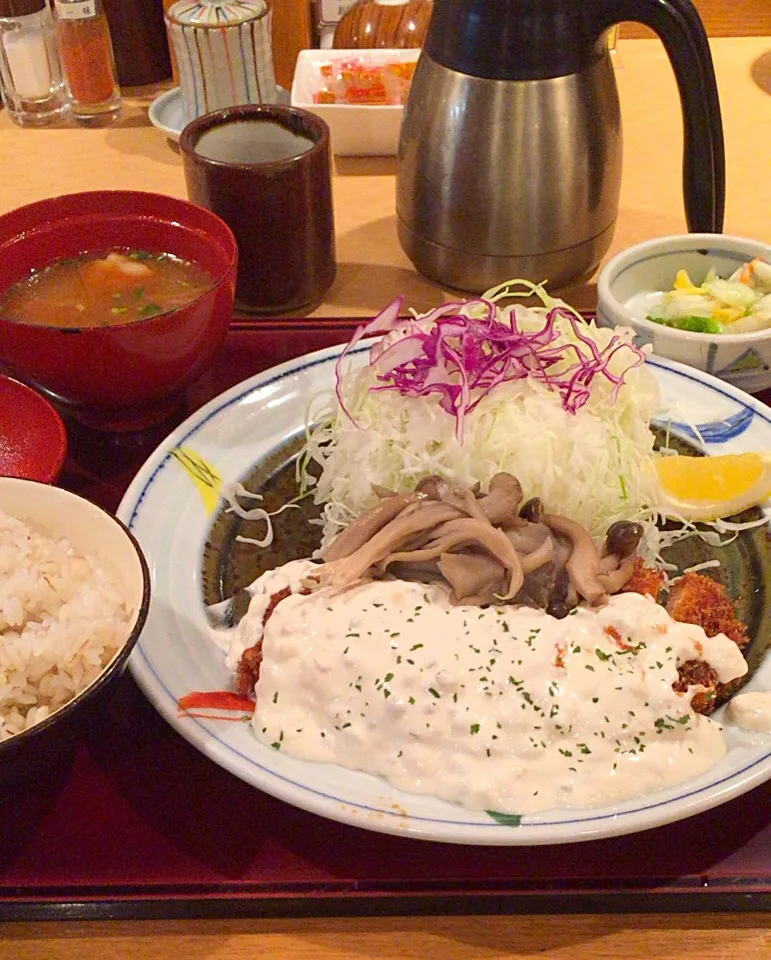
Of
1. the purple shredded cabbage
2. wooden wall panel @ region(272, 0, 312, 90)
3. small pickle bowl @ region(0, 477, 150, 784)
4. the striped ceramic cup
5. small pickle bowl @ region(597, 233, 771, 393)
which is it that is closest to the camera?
small pickle bowl @ region(0, 477, 150, 784)

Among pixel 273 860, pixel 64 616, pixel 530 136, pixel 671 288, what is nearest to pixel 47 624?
pixel 64 616

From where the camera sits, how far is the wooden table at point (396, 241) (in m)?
1.06

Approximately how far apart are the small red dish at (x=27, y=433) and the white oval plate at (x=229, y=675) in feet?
0.58

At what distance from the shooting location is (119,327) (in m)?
1.57

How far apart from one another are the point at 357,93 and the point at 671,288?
1304 millimetres

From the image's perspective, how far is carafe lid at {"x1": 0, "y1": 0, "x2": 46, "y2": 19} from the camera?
303cm

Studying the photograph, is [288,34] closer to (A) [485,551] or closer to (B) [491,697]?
(A) [485,551]

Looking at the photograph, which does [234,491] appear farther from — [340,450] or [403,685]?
[403,685]

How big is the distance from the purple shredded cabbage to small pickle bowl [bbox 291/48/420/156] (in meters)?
1.26

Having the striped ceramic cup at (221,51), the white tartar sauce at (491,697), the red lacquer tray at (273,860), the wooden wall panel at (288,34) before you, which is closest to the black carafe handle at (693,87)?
the white tartar sauce at (491,697)

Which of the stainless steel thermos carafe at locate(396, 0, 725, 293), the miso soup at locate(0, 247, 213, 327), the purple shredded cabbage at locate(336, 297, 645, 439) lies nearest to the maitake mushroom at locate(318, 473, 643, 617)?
the purple shredded cabbage at locate(336, 297, 645, 439)

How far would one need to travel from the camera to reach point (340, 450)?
1.70 metres

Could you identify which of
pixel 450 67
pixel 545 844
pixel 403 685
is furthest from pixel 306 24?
pixel 545 844

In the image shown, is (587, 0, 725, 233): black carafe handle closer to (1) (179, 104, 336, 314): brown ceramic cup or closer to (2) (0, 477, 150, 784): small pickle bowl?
(1) (179, 104, 336, 314): brown ceramic cup
